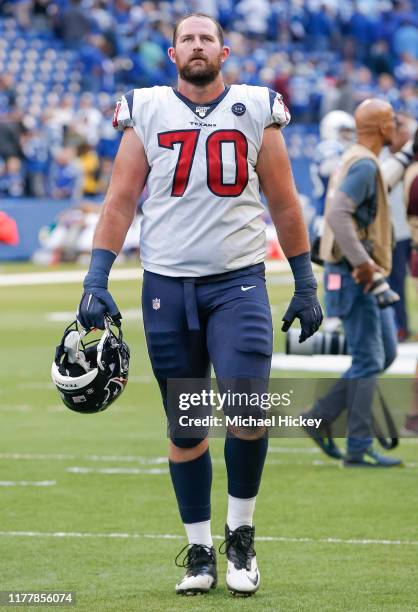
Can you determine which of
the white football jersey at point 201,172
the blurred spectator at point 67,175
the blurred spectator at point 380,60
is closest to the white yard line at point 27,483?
the white football jersey at point 201,172

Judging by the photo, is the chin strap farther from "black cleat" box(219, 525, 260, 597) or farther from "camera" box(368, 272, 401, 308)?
"camera" box(368, 272, 401, 308)

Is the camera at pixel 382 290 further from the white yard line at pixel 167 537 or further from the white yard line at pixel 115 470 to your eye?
the white yard line at pixel 167 537

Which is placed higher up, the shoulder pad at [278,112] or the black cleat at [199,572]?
the shoulder pad at [278,112]

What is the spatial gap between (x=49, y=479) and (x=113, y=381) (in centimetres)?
255

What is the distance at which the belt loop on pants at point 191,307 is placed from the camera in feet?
18.2

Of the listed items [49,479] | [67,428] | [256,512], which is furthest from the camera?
[67,428]

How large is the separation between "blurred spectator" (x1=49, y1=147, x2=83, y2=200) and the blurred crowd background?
18mm

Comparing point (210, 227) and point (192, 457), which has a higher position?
point (210, 227)

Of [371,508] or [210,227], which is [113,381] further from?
[371,508]

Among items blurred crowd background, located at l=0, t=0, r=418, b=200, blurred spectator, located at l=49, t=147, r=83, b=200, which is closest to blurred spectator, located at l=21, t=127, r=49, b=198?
blurred crowd background, located at l=0, t=0, r=418, b=200

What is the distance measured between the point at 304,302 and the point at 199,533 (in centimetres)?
94

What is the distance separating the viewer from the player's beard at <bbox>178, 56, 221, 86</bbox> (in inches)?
219

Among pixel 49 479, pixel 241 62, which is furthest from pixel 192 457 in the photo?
pixel 241 62

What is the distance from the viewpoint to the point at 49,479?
7988mm
